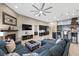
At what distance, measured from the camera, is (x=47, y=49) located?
2439 millimetres

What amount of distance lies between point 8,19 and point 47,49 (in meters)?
1.13

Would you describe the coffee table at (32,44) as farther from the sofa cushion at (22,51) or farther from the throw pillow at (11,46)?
the throw pillow at (11,46)

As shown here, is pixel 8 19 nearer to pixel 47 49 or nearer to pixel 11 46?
pixel 11 46

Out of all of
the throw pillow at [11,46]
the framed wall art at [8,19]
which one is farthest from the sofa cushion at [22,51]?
the framed wall art at [8,19]

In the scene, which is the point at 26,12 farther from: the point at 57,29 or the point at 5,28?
the point at 57,29

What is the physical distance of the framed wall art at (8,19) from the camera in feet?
7.75

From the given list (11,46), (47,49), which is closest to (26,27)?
(11,46)

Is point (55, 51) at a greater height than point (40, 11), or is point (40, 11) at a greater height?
point (40, 11)

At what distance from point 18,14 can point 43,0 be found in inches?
26.5

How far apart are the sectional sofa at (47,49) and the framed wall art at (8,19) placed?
464mm

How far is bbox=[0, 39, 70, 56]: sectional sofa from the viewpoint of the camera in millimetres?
2344

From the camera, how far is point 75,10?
2.52m

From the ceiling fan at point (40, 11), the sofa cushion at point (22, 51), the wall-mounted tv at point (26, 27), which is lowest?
the sofa cushion at point (22, 51)

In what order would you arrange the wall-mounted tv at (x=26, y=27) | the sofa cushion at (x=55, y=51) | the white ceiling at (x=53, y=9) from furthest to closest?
the wall-mounted tv at (x=26, y=27)
the white ceiling at (x=53, y=9)
the sofa cushion at (x=55, y=51)
